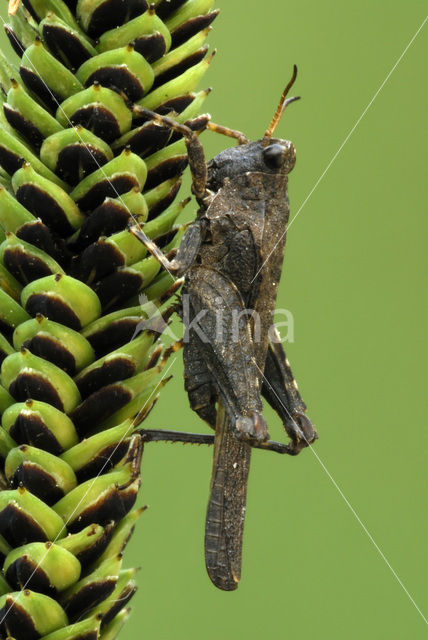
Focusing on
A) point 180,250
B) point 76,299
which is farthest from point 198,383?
point 76,299

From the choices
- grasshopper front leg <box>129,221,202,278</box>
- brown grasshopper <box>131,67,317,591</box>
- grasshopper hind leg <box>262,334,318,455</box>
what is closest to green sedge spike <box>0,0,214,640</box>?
grasshopper front leg <box>129,221,202,278</box>

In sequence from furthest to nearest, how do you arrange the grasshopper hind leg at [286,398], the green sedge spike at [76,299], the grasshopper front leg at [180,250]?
the grasshopper hind leg at [286,398] < the grasshopper front leg at [180,250] < the green sedge spike at [76,299]

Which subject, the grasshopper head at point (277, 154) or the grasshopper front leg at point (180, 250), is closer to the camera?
the grasshopper front leg at point (180, 250)

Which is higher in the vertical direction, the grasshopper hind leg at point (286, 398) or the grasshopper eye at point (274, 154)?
the grasshopper eye at point (274, 154)

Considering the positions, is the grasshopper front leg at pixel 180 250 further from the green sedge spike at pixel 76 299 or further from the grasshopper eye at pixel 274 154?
the grasshopper eye at pixel 274 154

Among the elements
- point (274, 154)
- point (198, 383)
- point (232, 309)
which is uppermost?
point (274, 154)

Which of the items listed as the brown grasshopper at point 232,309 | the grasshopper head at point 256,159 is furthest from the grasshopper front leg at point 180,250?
the grasshopper head at point 256,159

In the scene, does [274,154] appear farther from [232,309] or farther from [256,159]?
[232,309]

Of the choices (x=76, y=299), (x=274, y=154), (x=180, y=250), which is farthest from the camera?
(x=274, y=154)

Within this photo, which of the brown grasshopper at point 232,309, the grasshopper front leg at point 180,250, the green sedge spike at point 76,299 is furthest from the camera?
the brown grasshopper at point 232,309

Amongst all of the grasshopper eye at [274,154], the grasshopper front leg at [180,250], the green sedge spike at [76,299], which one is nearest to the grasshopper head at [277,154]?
the grasshopper eye at [274,154]
